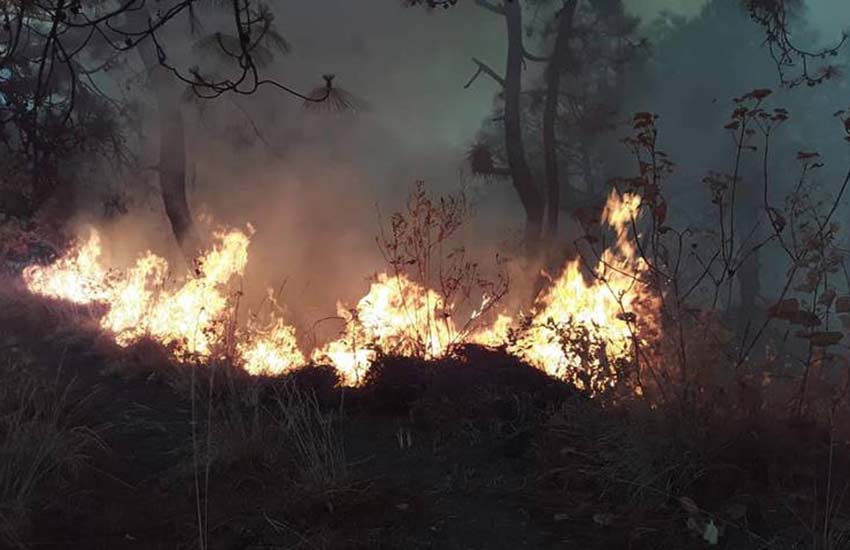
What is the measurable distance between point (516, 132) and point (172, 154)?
6.19m

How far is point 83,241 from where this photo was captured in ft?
43.4

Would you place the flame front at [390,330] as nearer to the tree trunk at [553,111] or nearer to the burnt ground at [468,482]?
the burnt ground at [468,482]

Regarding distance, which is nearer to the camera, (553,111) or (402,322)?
(402,322)

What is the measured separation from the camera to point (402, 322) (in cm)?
626

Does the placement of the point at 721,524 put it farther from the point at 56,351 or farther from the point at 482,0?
the point at 482,0

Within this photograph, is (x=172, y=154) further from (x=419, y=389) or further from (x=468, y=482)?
(x=468, y=482)

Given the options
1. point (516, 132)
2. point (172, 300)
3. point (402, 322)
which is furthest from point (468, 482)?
point (516, 132)

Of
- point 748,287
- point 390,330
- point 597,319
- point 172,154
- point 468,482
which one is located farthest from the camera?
point 748,287

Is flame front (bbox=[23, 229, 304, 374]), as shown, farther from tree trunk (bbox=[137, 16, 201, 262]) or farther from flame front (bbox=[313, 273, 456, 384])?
flame front (bbox=[313, 273, 456, 384])

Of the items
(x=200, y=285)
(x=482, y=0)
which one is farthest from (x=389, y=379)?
(x=482, y=0)

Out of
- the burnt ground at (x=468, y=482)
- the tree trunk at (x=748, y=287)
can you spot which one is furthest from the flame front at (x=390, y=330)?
the tree trunk at (x=748, y=287)

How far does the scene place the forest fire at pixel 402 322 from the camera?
4.36 m

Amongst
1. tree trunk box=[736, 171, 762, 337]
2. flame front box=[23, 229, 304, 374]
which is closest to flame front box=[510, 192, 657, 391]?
flame front box=[23, 229, 304, 374]

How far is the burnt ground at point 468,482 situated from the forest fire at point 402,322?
0.47m
